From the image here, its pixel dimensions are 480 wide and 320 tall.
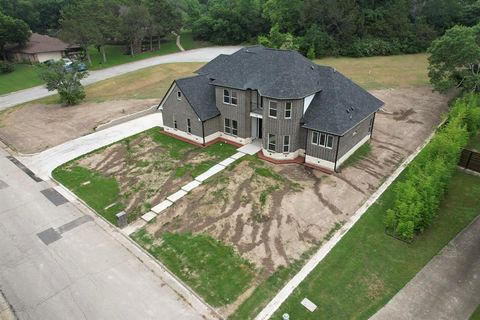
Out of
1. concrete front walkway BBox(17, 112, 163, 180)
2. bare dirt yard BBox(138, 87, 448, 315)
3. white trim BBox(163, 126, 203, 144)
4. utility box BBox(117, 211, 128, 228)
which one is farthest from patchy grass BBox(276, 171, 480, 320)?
concrete front walkway BBox(17, 112, 163, 180)

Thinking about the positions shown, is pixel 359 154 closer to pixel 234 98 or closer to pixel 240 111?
pixel 240 111

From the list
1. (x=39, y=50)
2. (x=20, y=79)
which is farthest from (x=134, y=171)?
(x=39, y=50)

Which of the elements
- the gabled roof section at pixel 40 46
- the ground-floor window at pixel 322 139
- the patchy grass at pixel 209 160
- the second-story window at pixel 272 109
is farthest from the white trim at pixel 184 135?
the gabled roof section at pixel 40 46

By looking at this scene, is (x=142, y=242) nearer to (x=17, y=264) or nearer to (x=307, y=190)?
(x=17, y=264)

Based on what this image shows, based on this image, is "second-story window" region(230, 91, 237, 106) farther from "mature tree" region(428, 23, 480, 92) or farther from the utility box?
"mature tree" region(428, 23, 480, 92)

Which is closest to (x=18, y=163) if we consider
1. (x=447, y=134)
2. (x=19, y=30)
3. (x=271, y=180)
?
(x=271, y=180)

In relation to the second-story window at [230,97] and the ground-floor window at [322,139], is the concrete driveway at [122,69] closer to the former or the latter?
the second-story window at [230,97]

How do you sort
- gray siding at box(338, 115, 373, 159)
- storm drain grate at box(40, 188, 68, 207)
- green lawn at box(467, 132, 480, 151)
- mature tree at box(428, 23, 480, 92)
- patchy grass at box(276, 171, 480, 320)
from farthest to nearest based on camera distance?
mature tree at box(428, 23, 480, 92), green lawn at box(467, 132, 480, 151), gray siding at box(338, 115, 373, 159), storm drain grate at box(40, 188, 68, 207), patchy grass at box(276, 171, 480, 320)
